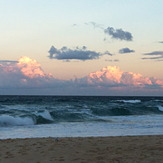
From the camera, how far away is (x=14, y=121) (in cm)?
2278

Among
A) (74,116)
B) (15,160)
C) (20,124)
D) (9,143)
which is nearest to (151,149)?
(15,160)

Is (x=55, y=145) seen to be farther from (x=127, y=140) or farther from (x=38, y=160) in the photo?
(x=127, y=140)

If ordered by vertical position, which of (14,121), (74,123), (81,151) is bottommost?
(74,123)

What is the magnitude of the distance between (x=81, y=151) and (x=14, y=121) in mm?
13775

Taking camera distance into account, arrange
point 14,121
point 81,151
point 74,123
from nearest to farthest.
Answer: point 81,151 → point 14,121 → point 74,123

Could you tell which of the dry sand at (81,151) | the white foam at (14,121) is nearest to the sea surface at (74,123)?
the white foam at (14,121)

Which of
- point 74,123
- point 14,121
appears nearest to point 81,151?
point 74,123

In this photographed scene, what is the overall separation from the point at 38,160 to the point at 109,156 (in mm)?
2095

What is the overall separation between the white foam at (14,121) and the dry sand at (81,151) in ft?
33.2

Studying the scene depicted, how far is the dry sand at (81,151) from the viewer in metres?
8.82

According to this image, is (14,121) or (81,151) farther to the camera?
(14,121)

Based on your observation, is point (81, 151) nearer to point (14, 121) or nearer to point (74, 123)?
point (74, 123)

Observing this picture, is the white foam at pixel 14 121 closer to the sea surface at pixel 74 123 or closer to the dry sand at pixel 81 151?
the sea surface at pixel 74 123

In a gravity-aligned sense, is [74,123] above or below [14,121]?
below
